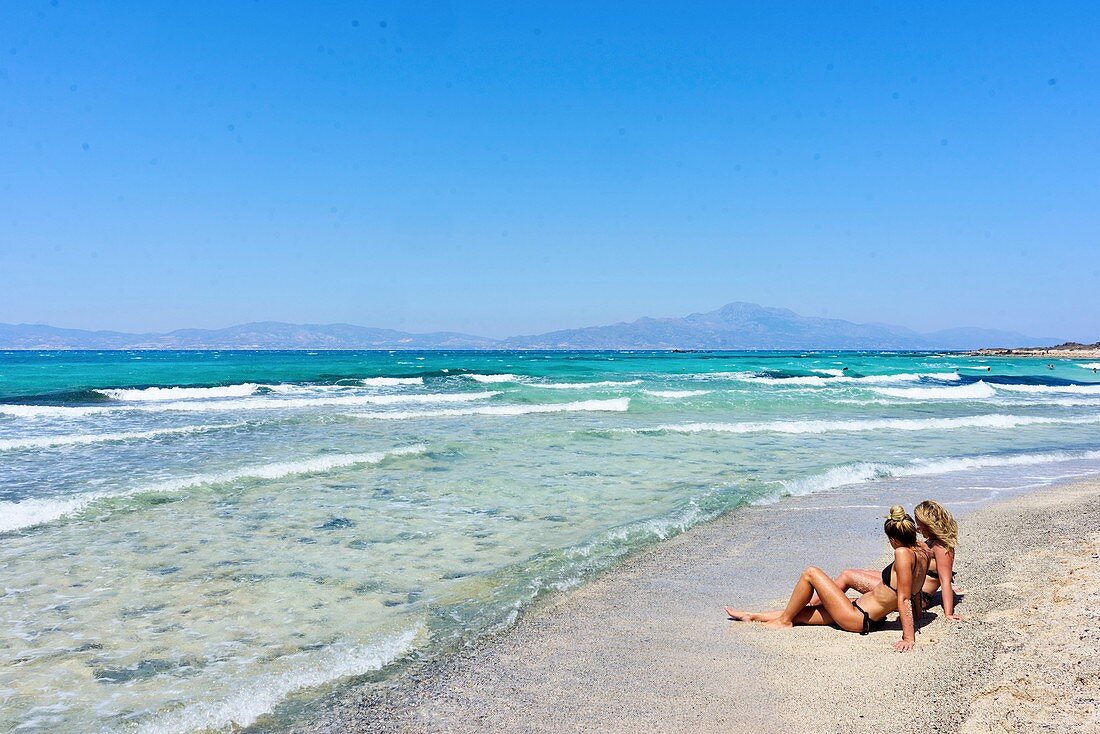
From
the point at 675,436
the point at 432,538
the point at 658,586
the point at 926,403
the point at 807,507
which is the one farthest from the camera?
the point at 926,403

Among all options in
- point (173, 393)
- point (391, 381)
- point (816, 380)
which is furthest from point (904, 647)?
point (816, 380)

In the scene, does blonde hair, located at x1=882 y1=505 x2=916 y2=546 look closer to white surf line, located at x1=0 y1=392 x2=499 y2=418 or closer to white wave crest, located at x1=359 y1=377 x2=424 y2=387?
white surf line, located at x1=0 y1=392 x2=499 y2=418

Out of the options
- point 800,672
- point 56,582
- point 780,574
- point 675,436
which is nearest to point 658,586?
point 780,574

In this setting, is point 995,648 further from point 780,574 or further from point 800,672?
point 780,574

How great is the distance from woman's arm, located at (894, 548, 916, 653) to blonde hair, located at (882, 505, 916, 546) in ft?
0.26

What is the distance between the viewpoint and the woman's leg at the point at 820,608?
16.6 ft

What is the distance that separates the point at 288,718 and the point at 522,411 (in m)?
20.3

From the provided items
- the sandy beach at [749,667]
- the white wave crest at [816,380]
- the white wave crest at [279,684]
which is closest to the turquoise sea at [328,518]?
the white wave crest at [279,684]

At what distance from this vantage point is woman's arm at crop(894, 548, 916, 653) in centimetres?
476

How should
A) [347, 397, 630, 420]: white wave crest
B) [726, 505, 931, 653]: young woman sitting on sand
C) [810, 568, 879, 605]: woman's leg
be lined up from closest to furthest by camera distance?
[726, 505, 931, 653]: young woman sitting on sand → [810, 568, 879, 605]: woman's leg → [347, 397, 630, 420]: white wave crest

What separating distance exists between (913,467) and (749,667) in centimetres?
1022

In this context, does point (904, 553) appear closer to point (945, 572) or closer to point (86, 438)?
point (945, 572)

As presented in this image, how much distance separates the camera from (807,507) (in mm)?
9820

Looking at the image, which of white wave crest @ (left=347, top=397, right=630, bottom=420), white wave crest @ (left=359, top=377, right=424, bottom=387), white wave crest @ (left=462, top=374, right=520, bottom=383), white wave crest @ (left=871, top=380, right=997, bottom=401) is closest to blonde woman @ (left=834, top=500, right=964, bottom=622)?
white wave crest @ (left=347, top=397, right=630, bottom=420)
